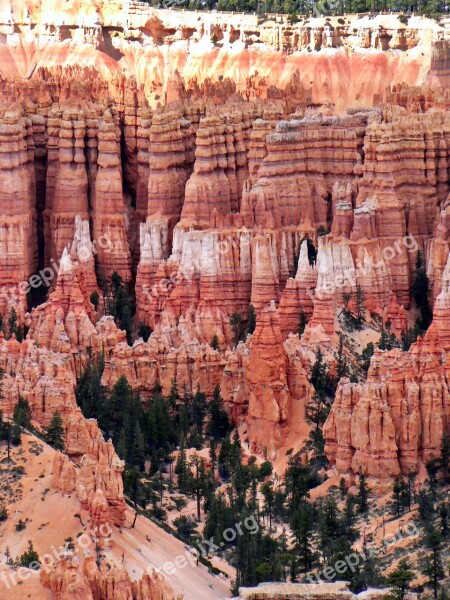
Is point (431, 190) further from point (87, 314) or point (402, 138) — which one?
point (87, 314)

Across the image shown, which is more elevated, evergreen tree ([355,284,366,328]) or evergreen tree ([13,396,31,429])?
evergreen tree ([355,284,366,328])

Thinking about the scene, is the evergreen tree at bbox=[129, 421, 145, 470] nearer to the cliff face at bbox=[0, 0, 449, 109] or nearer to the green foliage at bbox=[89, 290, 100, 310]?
the green foliage at bbox=[89, 290, 100, 310]

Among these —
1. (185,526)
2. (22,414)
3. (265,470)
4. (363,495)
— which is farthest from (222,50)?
(185,526)

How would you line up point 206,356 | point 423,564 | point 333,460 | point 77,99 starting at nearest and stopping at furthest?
point 423,564 < point 333,460 < point 206,356 < point 77,99

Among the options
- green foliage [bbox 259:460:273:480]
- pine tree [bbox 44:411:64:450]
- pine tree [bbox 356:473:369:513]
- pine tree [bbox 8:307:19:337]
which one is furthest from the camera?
pine tree [bbox 8:307:19:337]

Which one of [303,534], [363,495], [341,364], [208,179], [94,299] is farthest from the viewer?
[208,179]

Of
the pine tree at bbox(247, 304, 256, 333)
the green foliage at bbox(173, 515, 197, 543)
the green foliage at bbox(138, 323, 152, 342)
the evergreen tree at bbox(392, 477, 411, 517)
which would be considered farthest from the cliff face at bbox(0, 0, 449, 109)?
the green foliage at bbox(173, 515, 197, 543)

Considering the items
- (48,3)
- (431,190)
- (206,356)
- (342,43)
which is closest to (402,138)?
(431,190)

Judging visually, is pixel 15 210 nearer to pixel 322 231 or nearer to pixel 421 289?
pixel 322 231

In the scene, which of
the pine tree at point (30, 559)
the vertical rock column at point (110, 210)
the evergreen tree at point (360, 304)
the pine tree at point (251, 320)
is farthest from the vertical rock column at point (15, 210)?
the pine tree at point (30, 559)
